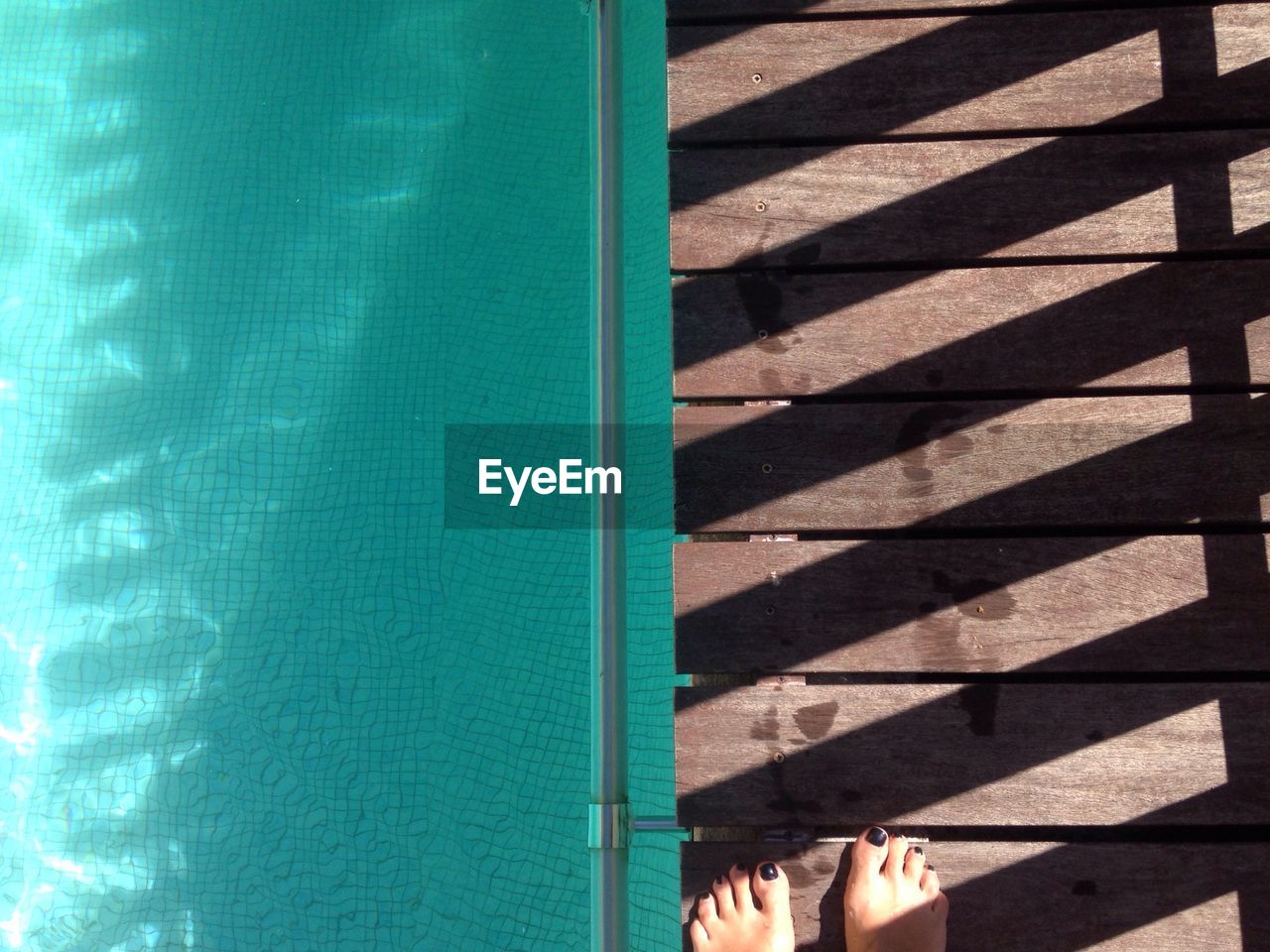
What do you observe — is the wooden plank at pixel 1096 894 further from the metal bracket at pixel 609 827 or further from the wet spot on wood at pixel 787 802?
the metal bracket at pixel 609 827

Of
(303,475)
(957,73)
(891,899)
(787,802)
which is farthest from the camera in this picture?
(303,475)

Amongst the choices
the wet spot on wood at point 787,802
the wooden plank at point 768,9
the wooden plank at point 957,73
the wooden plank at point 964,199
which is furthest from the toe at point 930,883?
the wooden plank at point 768,9

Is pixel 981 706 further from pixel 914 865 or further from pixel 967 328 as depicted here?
pixel 967 328

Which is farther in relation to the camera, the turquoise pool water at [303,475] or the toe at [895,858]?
the turquoise pool water at [303,475]

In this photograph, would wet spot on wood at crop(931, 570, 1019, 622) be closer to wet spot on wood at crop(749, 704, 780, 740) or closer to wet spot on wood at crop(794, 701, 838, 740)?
wet spot on wood at crop(794, 701, 838, 740)

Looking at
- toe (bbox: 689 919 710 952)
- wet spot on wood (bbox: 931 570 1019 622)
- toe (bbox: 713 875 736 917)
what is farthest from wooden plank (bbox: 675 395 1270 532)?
toe (bbox: 689 919 710 952)

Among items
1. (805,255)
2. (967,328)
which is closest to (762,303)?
(805,255)

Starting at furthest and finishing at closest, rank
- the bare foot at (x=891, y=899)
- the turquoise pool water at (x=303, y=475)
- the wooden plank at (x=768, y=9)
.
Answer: the turquoise pool water at (x=303, y=475)
the wooden plank at (x=768, y=9)
the bare foot at (x=891, y=899)
